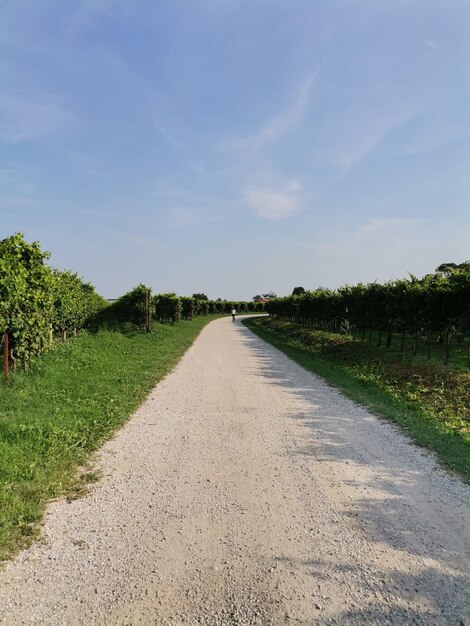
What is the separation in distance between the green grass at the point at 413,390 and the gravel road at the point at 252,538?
1.94ft

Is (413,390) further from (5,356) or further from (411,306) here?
(5,356)

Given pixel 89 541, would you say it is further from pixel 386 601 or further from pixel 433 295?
pixel 433 295

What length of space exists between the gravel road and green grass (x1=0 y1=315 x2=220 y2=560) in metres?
0.28

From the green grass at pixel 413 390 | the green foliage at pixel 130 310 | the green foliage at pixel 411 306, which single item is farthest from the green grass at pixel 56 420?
the green foliage at pixel 130 310

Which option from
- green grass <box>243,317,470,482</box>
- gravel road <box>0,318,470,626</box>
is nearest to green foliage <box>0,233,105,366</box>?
gravel road <box>0,318,470,626</box>

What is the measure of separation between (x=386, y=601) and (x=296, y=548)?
0.83 meters

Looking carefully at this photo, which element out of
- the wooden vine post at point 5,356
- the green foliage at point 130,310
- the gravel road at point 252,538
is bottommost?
the gravel road at point 252,538

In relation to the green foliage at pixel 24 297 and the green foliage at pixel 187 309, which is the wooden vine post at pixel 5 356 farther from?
the green foliage at pixel 187 309

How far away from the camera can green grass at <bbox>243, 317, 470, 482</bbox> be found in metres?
6.76

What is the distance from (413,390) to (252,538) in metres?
8.60

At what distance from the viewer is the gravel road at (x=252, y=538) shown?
2.95m

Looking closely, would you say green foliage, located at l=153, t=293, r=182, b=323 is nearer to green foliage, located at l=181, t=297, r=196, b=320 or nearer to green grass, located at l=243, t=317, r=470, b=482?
green foliage, located at l=181, t=297, r=196, b=320

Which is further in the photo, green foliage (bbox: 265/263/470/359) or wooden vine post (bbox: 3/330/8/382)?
green foliage (bbox: 265/263/470/359)

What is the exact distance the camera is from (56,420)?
6.70m
